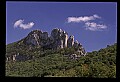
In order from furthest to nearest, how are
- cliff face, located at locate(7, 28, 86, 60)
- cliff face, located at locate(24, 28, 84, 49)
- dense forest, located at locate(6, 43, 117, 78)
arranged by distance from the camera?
1. cliff face, located at locate(24, 28, 84, 49)
2. cliff face, located at locate(7, 28, 86, 60)
3. dense forest, located at locate(6, 43, 117, 78)

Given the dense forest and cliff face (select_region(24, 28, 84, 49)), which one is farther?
cliff face (select_region(24, 28, 84, 49))

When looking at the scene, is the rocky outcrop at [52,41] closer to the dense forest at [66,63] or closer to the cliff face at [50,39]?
the cliff face at [50,39]

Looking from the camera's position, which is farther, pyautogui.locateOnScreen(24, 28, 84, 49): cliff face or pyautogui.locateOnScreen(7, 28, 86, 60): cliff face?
pyautogui.locateOnScreen(24, 28, 84, 49): cliff face

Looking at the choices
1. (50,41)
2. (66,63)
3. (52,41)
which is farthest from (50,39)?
(66,63)

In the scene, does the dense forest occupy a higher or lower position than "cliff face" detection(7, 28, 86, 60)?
lower

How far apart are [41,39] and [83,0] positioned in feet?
10.5

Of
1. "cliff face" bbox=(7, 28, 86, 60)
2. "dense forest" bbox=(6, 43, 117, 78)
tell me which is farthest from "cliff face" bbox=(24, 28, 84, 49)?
"dense forest" bbox=(6, 43, 117, 78)

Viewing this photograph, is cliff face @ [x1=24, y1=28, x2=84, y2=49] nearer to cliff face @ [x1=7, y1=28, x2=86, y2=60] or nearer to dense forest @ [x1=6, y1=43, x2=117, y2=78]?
cliff face @ [x1=7, y1=28, x2=86, y2=60]

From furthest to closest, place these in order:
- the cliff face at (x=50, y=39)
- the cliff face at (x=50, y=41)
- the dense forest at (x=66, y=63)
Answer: the cliff face at (x=50, y=39)
the cliff face at (x=50, y=41)
the dense forest at (x=66, y=63)

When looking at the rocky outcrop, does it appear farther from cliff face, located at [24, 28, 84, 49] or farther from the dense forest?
the dense forest

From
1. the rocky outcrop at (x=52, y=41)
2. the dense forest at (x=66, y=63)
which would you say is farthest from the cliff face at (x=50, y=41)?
the dense forest at (x=66, y=63)

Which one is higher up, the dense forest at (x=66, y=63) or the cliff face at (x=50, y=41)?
the cliff face at (x=50, y=41)

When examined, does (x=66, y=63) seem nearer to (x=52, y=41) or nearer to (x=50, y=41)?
(x=52, y=41)

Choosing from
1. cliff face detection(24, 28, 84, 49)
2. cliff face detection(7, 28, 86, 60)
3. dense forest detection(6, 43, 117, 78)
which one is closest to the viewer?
dense forest detection(6, 43, 117, 78)
